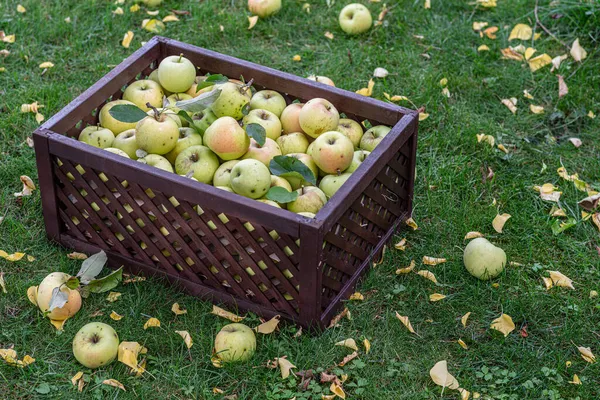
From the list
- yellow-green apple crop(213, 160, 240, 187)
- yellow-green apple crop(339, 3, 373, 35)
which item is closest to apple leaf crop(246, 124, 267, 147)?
yellow-green apple crop(213, 160, 240, 187)

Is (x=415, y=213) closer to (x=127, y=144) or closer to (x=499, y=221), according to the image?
(x=499, y=221)

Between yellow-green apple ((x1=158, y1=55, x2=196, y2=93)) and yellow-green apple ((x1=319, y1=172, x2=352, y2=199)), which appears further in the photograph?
yellow-green apple ((x1=158, y1=55, x2=196, y2=93))

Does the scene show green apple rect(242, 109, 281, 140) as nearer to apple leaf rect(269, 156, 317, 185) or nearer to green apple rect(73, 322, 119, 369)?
apple leaf rect(269, 156, 317, 185)

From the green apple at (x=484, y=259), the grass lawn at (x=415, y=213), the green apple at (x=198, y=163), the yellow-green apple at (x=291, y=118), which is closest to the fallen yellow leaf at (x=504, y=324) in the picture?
the grass lawn at (x=415, y=213)

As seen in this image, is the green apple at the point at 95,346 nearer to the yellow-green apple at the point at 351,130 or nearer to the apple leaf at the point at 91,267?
the apple leaf at the point at 91,267

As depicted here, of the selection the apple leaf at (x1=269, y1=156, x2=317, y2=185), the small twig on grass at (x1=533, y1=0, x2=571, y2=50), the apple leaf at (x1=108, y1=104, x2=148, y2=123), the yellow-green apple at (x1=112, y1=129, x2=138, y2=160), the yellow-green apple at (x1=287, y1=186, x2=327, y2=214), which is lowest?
the small twig on grass at (x1=533, y1=0, x2=571, y2=50)

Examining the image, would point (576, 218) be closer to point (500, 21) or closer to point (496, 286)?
point (496, 286)

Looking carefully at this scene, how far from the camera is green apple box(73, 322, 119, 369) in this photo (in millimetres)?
3312

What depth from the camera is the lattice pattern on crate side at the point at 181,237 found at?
3.38m

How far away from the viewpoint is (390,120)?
388 cm

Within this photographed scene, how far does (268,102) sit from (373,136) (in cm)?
48

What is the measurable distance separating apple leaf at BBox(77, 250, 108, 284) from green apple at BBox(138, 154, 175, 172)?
431 millimetres

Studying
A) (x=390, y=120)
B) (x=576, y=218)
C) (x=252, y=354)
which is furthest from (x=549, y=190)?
(x=252, y=354)

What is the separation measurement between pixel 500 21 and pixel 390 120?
1908mm
